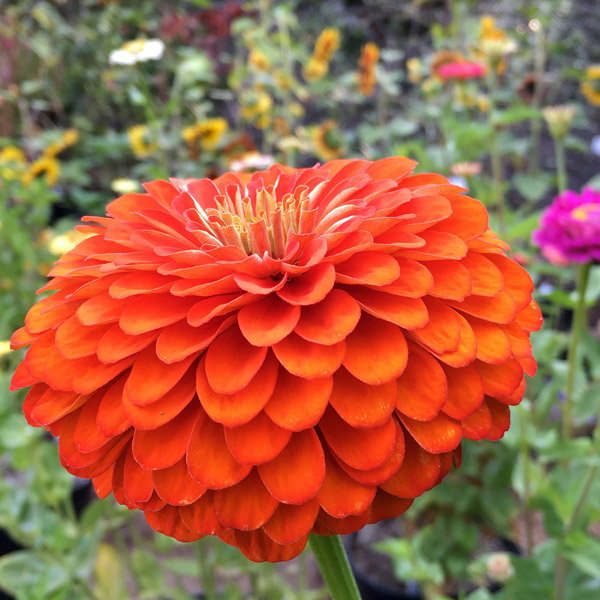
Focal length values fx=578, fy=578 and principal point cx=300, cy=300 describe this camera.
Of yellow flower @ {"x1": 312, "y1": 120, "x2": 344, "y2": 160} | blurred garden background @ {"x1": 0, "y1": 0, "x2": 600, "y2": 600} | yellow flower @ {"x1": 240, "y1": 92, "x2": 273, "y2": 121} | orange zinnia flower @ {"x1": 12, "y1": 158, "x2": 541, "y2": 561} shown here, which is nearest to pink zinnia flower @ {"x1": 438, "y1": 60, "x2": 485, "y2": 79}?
blurred garden background @ {"x1": 0, "y1": 0, "x2": 600, "y2": 600}

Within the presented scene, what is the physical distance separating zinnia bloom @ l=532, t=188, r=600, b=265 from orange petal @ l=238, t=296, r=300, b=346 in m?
0.39

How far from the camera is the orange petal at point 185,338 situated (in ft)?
0.81

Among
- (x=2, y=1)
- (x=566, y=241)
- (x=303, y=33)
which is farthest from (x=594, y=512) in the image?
(x=2, y=1)

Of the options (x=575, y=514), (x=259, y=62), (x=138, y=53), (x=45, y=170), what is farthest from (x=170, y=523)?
(x=259, y=62)

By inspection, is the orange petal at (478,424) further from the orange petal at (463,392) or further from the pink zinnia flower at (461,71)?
the pink zinnia flower at (461,71)

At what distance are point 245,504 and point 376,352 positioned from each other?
0.08m

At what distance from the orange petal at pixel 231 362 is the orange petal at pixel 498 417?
115 millimetres

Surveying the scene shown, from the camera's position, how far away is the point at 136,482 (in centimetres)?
25

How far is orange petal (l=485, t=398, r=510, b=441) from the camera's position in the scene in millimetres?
272

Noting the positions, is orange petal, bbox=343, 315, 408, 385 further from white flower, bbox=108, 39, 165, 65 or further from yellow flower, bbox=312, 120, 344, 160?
yellow flower, bbox=312, 120, 344, 160

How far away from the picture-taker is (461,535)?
2.94ft

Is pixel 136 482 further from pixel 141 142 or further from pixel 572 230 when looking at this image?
pixel 141 142

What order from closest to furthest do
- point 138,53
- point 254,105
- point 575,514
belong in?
point 575,514
point 138,53
point 254,105

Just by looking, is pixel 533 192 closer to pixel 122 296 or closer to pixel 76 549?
pixel 76 549
